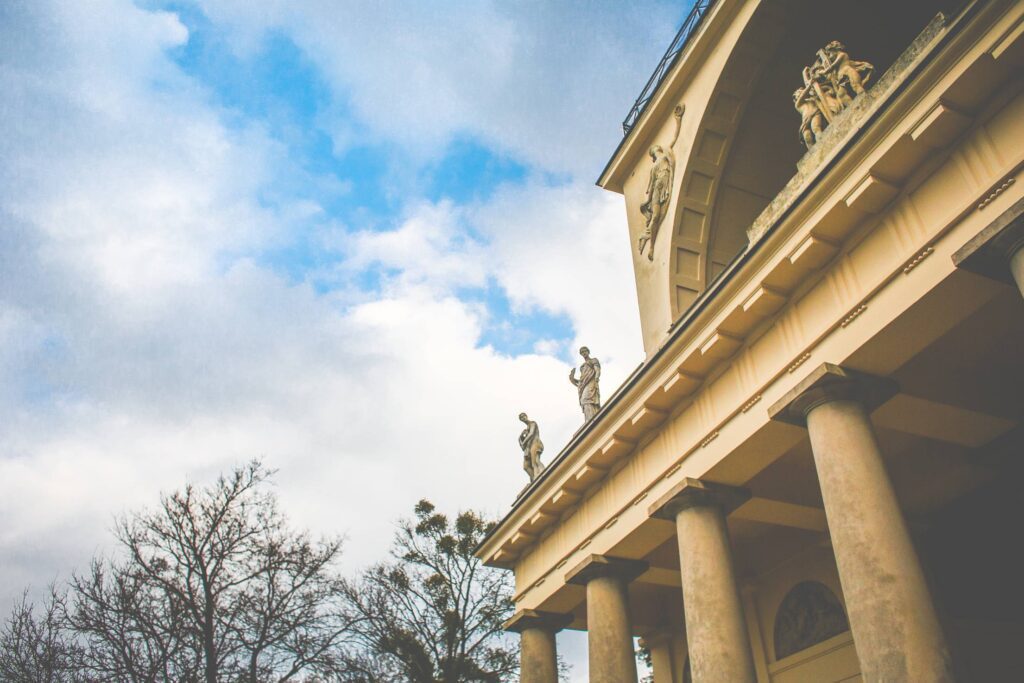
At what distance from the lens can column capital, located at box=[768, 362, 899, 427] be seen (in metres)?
7.70

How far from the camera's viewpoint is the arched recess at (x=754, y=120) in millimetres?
14336

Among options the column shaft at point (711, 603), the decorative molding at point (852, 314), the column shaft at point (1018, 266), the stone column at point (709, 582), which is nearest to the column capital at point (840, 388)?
the decorative molding at point (852, 314)

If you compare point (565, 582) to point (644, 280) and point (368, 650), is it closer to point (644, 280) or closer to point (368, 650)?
point (644, 280)

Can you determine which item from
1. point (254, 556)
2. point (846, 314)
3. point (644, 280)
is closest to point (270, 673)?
point (254, 556)

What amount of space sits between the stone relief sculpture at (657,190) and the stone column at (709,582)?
6.75m

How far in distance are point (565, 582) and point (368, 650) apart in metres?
14.2

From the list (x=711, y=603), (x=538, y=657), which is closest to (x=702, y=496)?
(x=711, y=603)

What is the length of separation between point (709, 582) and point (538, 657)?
5.80 metres

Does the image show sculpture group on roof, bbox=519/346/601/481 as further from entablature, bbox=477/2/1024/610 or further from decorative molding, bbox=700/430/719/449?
decorative molding, bbox=700/430/719/449

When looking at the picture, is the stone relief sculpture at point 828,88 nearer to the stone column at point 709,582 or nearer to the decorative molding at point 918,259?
the decorative molding at point 918,259

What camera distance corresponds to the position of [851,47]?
14.7m

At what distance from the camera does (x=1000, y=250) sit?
20.1 feet

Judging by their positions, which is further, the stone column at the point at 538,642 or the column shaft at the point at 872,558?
the stone column at the point at 538,642

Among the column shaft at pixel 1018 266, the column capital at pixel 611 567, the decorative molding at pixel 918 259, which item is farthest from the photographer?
the column capital at pixel 611 567
